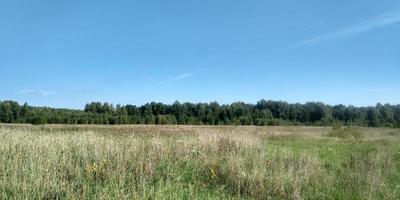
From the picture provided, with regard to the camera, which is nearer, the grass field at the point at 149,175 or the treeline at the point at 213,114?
the grass field at the point at 149,175

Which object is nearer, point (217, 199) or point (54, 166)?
point (217, 199)

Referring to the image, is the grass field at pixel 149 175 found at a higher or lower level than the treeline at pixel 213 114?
lower

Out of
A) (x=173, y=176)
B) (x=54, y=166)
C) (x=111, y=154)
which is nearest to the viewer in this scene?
(x=54, y=166)

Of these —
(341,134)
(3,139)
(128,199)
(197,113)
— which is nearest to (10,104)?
(197,113)

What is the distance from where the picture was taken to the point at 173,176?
931 centimetres

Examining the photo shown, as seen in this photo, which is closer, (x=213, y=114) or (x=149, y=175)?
(x=149, y=175)

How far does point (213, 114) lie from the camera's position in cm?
11550

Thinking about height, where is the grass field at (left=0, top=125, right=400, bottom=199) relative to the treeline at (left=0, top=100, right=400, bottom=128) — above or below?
below

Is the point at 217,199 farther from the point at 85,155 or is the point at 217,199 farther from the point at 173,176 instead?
the point at 85,155

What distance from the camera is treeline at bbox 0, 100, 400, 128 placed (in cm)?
8406

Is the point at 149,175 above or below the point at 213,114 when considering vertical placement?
Answer: below

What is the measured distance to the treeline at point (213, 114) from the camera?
84062 mm

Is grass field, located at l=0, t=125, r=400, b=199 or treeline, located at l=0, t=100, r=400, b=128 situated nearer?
grass field, located at l=0, t=125, r=400, b=199

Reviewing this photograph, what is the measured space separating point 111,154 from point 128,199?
354 centimetres
